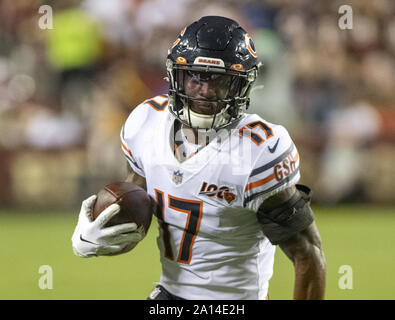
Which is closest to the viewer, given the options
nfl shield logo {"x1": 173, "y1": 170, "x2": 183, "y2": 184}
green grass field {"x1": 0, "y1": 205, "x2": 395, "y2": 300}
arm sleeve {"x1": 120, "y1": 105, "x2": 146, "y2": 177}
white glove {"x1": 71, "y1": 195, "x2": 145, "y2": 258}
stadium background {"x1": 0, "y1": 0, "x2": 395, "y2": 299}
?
white glove {"x1": 71, "y1": 195, "x2": 145, "y2": 258}

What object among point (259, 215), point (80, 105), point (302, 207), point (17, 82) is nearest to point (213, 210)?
point (259, 215)

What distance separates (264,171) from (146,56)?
499 cm

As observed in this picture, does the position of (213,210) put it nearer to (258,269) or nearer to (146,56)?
(258,269)

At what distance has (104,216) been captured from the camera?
2230 millimetres

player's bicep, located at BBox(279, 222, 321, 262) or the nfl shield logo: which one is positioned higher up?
the nfl shield logo

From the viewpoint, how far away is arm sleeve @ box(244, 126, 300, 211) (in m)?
2.26

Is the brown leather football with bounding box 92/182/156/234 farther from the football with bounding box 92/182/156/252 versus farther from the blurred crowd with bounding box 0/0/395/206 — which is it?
the blurred crowd with bounding box 0/0/395/206

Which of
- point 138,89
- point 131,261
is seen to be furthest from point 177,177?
point 138,89

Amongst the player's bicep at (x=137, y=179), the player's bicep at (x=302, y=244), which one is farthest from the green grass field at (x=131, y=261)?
the player's bicep at (x=302, y=244)

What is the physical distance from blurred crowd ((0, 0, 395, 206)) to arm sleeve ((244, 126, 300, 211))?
162 inches

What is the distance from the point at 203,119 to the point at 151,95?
4.66 meters

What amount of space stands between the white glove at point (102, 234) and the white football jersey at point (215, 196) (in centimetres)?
17

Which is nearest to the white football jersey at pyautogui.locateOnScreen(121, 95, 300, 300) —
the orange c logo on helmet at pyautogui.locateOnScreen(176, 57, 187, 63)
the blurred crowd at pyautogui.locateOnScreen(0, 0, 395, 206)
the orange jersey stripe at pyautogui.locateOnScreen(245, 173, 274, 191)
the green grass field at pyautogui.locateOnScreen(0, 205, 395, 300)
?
the orange jersey stripe at pyautogui.locateOnScreen(245, 173, 274, 191)

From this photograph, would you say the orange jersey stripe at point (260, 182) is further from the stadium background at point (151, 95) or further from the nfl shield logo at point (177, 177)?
the stadium background at point (151, 95)
